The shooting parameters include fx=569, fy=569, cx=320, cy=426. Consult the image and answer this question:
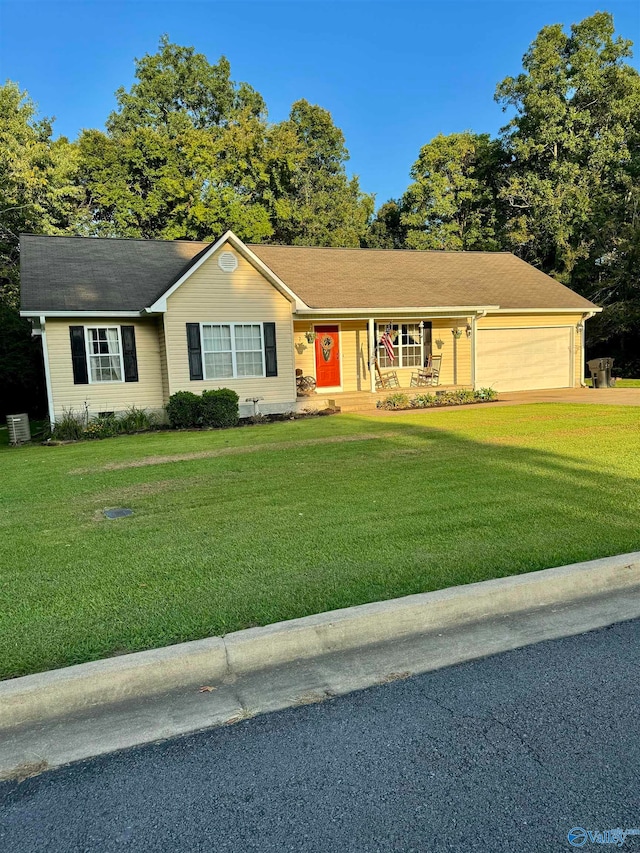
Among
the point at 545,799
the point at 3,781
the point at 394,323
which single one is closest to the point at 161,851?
the point at 3,781

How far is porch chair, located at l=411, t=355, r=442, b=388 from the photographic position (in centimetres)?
1856

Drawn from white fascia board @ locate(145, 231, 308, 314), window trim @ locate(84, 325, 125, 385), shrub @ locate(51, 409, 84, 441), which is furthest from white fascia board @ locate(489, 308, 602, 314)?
shrub @ locate(51, 409, 84, 441)

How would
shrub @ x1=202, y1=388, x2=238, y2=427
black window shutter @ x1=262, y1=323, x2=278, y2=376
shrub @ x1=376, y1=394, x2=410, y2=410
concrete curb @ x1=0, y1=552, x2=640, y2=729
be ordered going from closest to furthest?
concrete curb @ x1=0, y1=552, x2=640, y2=729 → shrub @ x1=202, y1=388, x2=238, y2=427 → black window shutter @ x1=262, y1=323, x2=278, y2=376 → shrub @ x1=376, y1=394, x2=410, y2=410

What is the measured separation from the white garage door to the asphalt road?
1759 cm

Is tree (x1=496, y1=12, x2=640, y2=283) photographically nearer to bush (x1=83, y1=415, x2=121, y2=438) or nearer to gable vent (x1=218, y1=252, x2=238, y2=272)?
gable vent (x1=218, y1=252, x2=238, y2=272)

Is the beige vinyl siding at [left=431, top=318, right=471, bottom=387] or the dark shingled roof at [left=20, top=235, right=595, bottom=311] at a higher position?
the dark shingled roof at [left=20, top=235, right=595, bottom=311]

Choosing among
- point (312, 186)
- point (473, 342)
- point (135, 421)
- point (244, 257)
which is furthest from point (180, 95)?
point (135, 421)

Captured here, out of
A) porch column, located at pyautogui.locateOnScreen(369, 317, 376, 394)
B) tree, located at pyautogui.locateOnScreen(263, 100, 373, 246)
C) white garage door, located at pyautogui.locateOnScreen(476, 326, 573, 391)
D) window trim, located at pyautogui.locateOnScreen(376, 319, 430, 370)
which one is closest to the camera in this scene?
porch column, located at pyautogui.locateOnScreen(369, 317, 376, 394)

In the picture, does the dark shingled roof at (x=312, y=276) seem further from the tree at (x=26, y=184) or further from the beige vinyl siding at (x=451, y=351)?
the tree at (x=26, y=184)

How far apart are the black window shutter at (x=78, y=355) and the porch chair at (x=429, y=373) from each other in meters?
9.93

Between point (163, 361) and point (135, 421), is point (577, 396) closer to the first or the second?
point (163, 361)

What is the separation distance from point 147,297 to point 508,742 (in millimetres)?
14603

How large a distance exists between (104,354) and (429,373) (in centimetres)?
991

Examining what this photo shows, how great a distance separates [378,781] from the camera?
2287 millimetres
